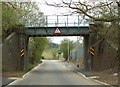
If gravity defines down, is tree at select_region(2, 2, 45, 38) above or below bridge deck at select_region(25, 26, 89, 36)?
above

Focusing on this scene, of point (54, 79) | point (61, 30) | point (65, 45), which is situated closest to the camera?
point (54, 79)

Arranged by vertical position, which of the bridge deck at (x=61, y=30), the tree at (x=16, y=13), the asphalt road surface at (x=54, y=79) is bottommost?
the asphalt road surface at (x=54, y=79)

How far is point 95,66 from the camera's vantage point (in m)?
58.3

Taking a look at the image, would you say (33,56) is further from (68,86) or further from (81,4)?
(81,4)

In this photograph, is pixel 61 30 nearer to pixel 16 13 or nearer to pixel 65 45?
pixel 16 13

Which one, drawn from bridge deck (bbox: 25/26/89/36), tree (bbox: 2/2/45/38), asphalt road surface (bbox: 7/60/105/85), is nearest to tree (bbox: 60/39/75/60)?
bridge deck (bbox: 25/26/89/36)

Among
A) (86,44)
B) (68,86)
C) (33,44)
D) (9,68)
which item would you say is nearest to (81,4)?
(68,86)

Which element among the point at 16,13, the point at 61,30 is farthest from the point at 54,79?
the point at 61,30

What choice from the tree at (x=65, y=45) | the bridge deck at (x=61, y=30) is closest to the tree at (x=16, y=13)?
the bridge deck at (x=61, y=30)

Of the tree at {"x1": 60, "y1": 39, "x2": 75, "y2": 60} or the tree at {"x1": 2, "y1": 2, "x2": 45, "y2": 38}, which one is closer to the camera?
the tree at {"x1": 2, "y1": 2, "x2": 45, "y2": 38}

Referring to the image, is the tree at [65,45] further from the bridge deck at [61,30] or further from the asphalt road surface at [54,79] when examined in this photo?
the asphalt road surface at [54,79]

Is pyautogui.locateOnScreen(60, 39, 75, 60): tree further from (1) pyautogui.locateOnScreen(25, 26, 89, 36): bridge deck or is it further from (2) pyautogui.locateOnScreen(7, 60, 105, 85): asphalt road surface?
(2) pyautogui.locateOnScreen(7, 60, 105, 85): asphalt road surface

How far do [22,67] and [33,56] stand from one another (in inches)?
1052

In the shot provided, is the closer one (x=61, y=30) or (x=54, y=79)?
(x=54, y=79)
